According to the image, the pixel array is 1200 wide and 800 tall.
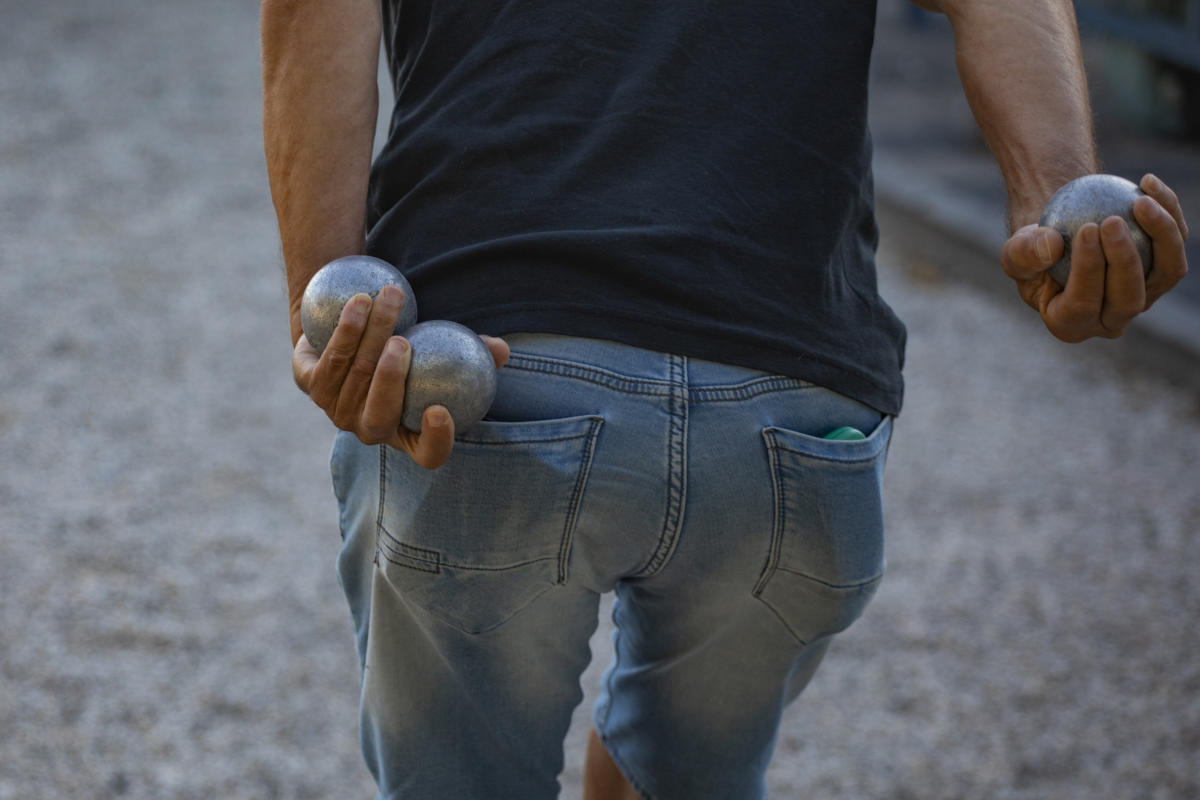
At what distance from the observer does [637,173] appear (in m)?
1.33

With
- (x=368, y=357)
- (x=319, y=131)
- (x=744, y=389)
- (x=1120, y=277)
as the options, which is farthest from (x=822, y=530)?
(x=319, y=131)

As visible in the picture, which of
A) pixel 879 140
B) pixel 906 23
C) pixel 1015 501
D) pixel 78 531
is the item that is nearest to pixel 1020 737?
pixel 1015 501

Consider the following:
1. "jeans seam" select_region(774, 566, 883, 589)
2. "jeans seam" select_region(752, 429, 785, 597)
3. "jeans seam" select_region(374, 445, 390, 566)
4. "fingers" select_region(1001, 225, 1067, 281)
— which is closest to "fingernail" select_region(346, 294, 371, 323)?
"jeans seam" select_region(374, 445, 390, 566)

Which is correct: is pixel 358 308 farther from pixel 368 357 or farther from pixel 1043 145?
pixel 1043 145

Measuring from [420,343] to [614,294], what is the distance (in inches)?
8.2

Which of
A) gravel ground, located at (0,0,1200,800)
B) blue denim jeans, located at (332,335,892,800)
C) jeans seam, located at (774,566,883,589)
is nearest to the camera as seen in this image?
blue denim jeans, located at (332,335,892,800)

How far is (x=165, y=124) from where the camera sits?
818 cm

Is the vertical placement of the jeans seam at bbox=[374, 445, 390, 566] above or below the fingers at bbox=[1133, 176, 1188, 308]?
below

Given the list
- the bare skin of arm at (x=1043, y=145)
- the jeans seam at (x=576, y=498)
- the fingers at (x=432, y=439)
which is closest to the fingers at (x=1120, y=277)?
the bare skin of arm at (x=1043, y=145)

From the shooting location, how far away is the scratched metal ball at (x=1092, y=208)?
132 cm

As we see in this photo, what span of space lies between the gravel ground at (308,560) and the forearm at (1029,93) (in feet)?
6.11

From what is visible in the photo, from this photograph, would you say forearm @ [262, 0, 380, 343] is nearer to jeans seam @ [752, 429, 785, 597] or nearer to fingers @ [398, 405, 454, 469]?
fingers @ [398, 405, 454, 469]

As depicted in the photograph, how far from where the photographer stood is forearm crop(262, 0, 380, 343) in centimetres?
136

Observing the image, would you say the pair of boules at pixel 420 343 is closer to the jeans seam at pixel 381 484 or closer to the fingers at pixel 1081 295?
the jeans seam at pixel 381 484
